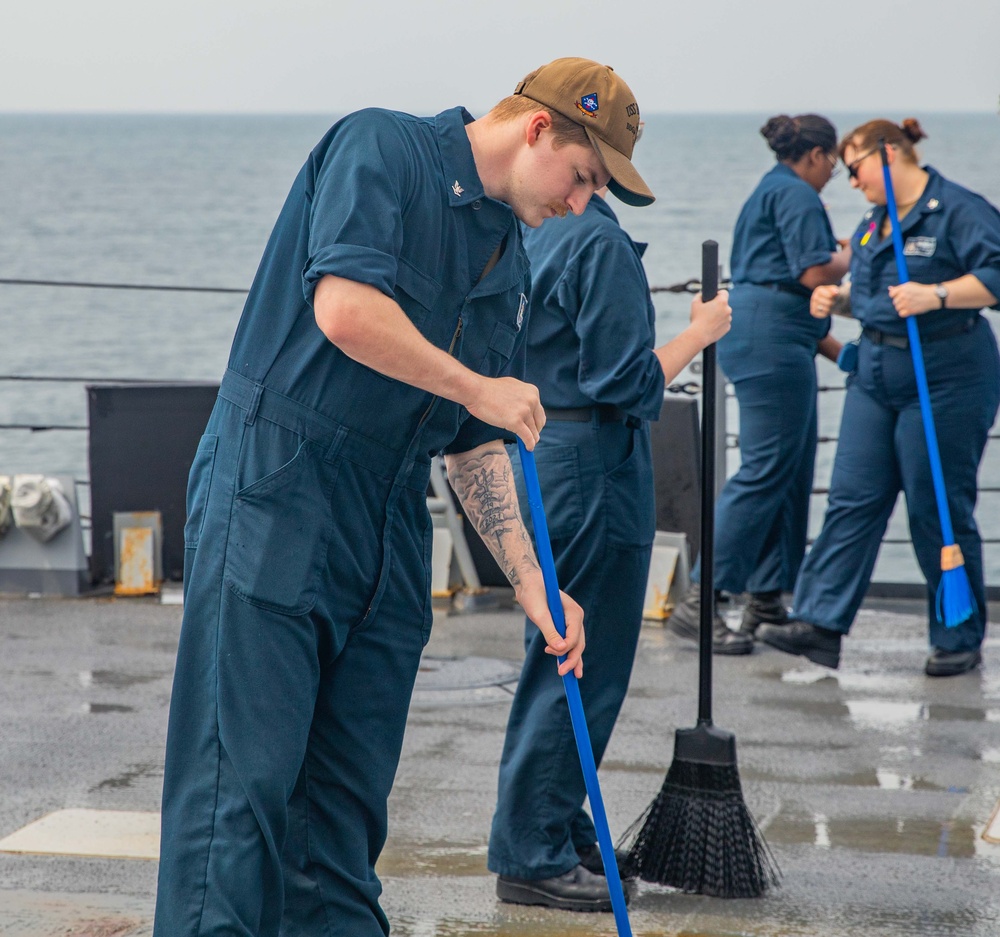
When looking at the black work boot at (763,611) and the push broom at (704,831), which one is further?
the black work boot at (763,611)

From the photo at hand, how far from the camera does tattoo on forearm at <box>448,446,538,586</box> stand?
8.96 ft

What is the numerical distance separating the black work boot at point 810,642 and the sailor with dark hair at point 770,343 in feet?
0.91

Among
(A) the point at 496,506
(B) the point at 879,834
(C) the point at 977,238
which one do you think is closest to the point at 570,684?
(A) the point at 496,506

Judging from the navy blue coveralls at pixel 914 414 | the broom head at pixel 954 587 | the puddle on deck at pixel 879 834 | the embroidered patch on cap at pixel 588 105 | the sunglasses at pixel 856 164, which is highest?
the sunglasses at pixel 856 164

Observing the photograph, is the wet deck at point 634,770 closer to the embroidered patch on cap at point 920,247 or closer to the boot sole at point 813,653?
the boot sole at point 813,653

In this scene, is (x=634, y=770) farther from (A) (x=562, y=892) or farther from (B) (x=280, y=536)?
(B) (x=280, y=536)

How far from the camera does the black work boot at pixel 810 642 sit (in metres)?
5.73

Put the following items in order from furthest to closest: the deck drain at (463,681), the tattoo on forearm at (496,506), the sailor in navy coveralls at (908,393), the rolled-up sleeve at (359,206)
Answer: the sailor in navy coveralls at (908,393), the deck drain at (463,681), the tattoo on forearm at (496,506), the rolled-up sleeve at (359,206)

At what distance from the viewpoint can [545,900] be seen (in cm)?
340

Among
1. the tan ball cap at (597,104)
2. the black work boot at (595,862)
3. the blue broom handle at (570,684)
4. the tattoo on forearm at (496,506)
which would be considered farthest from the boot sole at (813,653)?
the tan ball cap at (597,104)

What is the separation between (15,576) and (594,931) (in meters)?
4.36

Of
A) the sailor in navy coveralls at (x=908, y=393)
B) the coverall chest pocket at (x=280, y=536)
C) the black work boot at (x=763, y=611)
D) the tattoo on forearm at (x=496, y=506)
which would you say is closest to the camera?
the coverall chest pocket at (x=280, y=536)

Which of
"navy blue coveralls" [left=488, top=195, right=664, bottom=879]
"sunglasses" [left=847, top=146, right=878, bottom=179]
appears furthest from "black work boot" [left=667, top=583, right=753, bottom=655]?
"navy blue coveralls" [left=488, top=195, right=664, bottom=879]

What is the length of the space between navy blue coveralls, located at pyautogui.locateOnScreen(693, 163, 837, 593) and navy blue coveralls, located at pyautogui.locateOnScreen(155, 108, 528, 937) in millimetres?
3696
